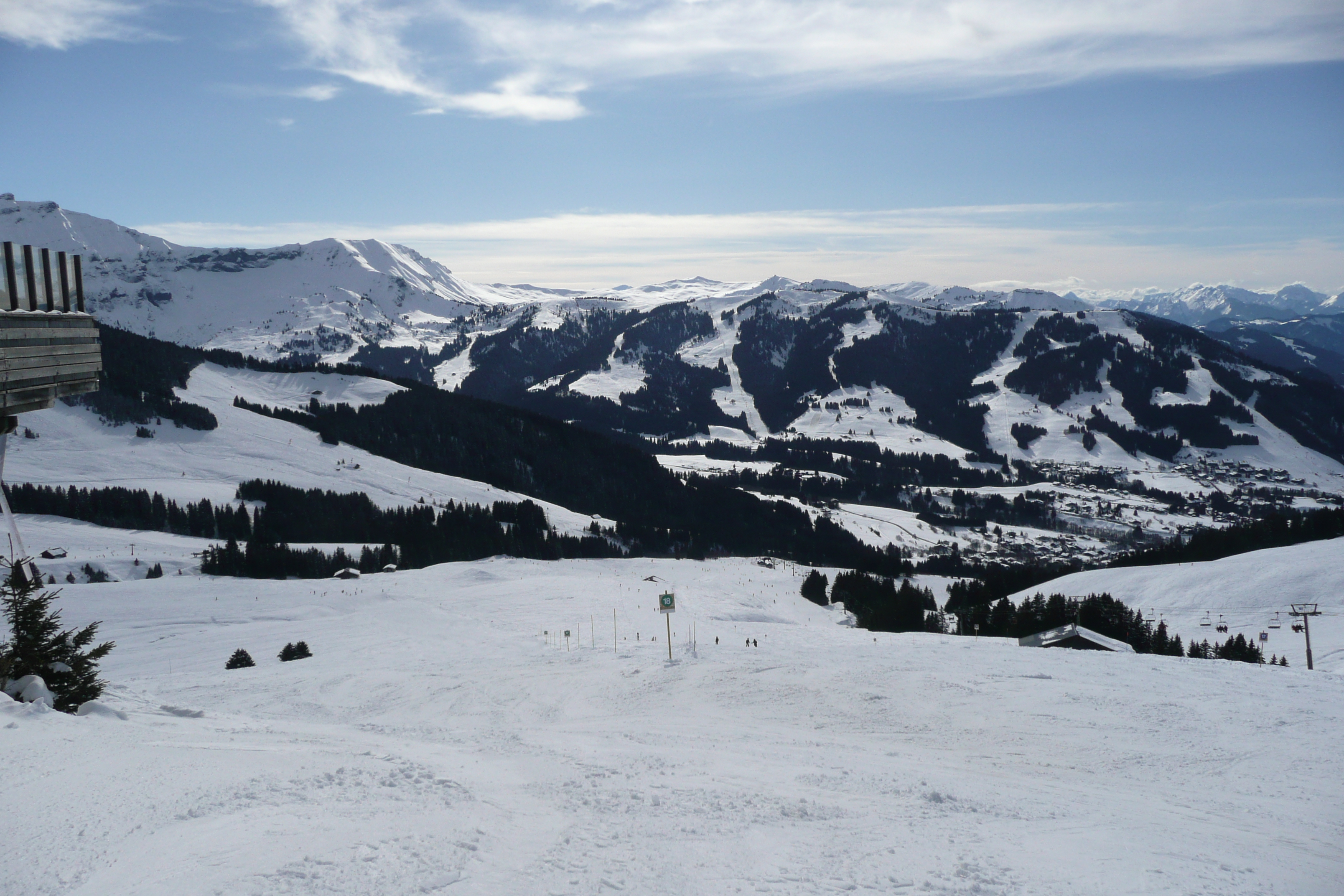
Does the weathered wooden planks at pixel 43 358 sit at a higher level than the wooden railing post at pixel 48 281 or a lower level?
lower

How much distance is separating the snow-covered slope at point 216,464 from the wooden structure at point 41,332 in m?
130

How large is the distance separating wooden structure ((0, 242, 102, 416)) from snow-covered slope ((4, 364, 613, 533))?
5113 inches

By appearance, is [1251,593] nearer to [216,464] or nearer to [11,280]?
[11,280]

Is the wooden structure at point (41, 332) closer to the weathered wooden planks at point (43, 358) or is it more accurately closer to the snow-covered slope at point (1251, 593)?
the weathered wooden planks at point (43, 358)

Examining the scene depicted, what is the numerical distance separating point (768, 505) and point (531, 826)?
179506 mm

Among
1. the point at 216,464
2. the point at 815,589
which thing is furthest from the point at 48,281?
the point at 216,464

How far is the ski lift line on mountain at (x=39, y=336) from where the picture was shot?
9805 mm

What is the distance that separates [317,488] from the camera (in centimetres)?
13975

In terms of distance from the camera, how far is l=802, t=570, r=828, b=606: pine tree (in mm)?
91500

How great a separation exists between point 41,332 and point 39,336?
64 mm

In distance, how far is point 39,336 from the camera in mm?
10305

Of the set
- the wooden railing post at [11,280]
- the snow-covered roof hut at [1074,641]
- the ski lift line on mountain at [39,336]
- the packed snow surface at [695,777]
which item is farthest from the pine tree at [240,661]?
the snow-covered roof hut at [1074,641]

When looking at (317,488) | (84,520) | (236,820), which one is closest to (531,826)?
(236,820)

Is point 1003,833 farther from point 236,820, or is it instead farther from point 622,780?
point 236,820
